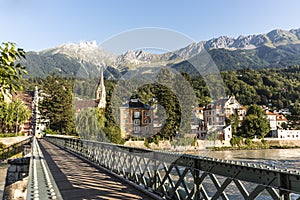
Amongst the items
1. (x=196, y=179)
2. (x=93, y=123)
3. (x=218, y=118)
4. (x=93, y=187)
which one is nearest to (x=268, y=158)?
(x=218, y=118)

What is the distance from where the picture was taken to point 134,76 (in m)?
12.5

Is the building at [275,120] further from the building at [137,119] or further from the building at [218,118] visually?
the building at [137,119]

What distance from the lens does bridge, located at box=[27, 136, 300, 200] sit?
2.76 meters

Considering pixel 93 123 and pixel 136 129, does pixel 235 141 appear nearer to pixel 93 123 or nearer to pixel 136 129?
pixel 93 123

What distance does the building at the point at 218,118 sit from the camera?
40.5m

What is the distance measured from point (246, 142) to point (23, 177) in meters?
54.5

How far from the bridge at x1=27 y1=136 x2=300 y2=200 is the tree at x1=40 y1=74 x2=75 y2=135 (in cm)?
4014

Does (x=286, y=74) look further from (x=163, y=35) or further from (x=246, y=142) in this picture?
(x=163, y=35)

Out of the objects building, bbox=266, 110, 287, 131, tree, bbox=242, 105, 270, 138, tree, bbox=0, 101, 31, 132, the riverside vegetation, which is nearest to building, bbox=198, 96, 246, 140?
the riverside vegetation

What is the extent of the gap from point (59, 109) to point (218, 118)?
27.9 m

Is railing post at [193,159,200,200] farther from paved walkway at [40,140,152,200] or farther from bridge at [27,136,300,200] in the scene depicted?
paved walkway at [40,140,152,200]

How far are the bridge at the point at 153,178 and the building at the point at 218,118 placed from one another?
27.0 m

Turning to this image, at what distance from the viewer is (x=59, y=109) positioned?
164ft

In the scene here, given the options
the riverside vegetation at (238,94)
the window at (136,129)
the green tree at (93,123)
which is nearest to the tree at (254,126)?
the riverside vegetation at (238,94)
